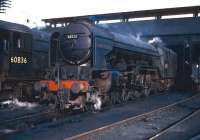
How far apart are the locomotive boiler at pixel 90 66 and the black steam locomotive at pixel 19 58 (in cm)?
181

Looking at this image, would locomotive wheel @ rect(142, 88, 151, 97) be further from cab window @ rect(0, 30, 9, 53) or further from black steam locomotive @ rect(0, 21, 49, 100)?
cab window @ rect(0, 30, 9, 53)

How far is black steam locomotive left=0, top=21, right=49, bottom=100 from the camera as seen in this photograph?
48.3ft

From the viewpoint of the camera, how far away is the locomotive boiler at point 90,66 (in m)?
13.2

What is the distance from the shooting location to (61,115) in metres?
12.6

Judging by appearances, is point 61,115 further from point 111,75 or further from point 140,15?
point 140,15

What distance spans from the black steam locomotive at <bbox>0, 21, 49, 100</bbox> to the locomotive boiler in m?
1.81

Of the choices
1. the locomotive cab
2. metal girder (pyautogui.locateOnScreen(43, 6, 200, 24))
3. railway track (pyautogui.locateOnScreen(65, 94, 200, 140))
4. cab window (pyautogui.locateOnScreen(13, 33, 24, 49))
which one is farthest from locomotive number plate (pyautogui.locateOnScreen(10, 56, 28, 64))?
metal girder (pyautogui.locateOnScreen(43, 6, 200, 24))

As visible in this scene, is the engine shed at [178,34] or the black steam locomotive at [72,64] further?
the engine shed at [178,34]

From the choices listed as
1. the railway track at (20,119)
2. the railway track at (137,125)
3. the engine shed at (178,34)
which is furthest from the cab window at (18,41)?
the engine shed at (178,34)

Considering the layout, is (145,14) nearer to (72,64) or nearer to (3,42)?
(72,64)

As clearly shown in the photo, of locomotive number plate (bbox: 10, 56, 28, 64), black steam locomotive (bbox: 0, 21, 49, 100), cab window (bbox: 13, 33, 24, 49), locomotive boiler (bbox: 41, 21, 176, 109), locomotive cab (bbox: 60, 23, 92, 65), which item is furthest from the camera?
cab window (bbox: 13, 33, 24, 49)

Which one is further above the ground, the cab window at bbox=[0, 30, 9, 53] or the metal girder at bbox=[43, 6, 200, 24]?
the metal girder at bbox=[43, 6, 200, 24]

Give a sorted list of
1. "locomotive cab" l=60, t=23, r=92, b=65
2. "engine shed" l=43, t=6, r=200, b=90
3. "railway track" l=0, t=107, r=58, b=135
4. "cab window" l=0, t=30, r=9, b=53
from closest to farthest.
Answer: "railway track" l=0, t=107, r=58, b=135 < "locomotive cab" l=60, t=23, r=92, b=65 < "cab window" l=0, t=30, r=9, b=53 < "engine shed" l=43, t=6, r=200, b=90

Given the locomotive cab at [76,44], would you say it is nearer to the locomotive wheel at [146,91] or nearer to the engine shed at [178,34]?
the locomotive wheel at [146,91]
